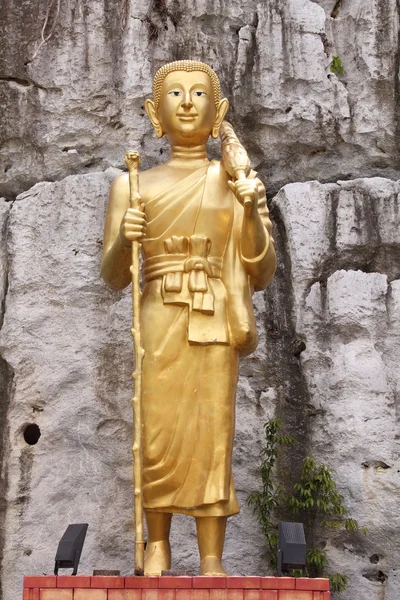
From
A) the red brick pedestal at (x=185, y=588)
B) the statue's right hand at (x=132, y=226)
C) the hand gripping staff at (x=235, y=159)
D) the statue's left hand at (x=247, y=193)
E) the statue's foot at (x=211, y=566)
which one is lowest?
the red brick pedestal at (x=185, y=588)

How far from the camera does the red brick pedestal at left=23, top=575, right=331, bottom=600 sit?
586cm

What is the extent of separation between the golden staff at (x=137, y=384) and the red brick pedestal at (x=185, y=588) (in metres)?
0.17

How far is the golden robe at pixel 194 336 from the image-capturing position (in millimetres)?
6523

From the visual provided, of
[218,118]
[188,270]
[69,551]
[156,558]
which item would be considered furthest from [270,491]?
[218,118]

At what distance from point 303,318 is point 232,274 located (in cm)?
174

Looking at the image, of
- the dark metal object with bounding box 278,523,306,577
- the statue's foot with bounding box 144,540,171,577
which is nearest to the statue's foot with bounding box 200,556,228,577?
the statue's foot with bounding box 144,540,171,577

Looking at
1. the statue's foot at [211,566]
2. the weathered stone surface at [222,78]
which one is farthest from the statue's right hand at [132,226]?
the weathered stone surface at [222,78]

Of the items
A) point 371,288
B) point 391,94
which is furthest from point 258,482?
point 391,94

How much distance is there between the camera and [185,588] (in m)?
5.86

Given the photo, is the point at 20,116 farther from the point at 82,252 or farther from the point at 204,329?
the point at 204,329

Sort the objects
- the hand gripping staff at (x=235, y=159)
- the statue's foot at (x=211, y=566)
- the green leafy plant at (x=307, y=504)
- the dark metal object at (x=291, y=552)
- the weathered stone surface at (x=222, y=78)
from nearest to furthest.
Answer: the dark metal object at (x=291, y=552) < the statue's foot at (x=211, y=566) < the hand gripping staff at (x=235, y=159) < the green leafy plant at (x=307, y=504) < the weathered stone surface at (x=222, y=78)

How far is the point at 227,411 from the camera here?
6609 mm

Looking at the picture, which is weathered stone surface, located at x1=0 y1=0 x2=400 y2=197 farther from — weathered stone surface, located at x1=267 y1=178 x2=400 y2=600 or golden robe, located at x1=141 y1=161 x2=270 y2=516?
golden robe, located at x1=141 y1=161 x2=270 y2=516

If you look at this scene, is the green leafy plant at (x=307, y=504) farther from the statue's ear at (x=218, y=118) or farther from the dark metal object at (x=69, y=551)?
the statue's ear at (x=218, y=118)
